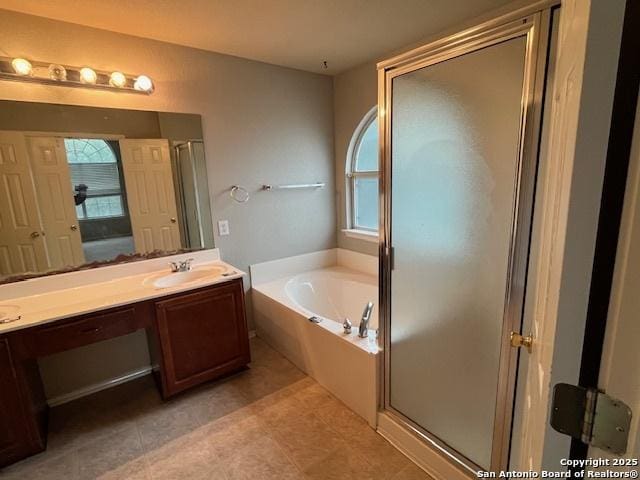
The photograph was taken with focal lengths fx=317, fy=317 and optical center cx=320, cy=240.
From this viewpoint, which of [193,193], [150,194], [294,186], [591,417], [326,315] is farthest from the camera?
[326,315]

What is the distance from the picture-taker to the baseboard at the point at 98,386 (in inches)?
85.6

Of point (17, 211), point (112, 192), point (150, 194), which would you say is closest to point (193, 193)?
point (150, 194)

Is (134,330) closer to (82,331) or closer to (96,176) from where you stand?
(82,331)

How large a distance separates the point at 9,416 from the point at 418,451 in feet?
6.96

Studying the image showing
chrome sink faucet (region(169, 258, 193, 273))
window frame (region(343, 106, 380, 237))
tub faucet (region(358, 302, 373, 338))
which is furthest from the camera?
window frame (region(343, 106, 380, 237))

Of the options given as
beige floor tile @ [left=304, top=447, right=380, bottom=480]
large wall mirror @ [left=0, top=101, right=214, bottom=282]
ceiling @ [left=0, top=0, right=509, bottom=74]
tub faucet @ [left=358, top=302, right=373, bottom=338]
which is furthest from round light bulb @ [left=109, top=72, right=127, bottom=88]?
beige floor tile @ [left=304, top=447, right=380, bottom=480]

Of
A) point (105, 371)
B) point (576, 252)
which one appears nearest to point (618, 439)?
point (576, 252)

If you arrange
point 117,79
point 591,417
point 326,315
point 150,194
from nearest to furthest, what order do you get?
point 591,417 → point 117,79 → point 150,194 → point 326,315

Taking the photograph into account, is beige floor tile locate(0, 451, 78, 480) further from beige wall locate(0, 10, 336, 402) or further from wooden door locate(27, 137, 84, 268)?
wooden door locate(27, 137, 84, 268)

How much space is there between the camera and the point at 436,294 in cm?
146

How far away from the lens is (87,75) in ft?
6.41

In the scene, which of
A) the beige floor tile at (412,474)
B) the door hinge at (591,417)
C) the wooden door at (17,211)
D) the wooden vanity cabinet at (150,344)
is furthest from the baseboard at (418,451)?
the wooden door at (17,211)

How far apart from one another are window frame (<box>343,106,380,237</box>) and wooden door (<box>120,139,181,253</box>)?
5.40ft

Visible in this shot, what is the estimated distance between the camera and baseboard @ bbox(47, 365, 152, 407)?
7.13 ft
